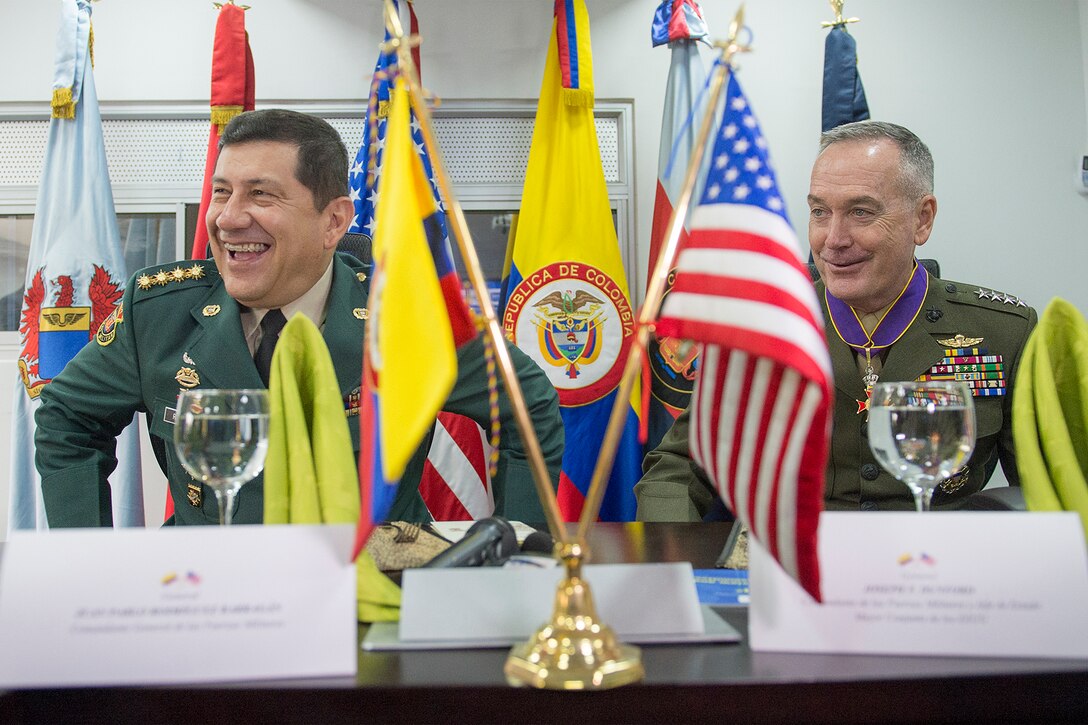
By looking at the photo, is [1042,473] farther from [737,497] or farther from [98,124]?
[98,124]

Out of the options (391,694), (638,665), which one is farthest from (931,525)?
(391,694)

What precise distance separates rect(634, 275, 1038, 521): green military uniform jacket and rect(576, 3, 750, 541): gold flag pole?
90 centimetres

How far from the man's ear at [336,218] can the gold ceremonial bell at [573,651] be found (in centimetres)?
148

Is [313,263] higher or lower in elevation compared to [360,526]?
higher

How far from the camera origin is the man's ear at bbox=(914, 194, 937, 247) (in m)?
2.14

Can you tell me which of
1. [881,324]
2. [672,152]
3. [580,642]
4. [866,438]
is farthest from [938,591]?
[672,152]

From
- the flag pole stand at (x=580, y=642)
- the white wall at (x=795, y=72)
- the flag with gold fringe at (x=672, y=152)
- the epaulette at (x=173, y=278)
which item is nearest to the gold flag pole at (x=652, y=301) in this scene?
the flag pole stand at (x=580, y=642)

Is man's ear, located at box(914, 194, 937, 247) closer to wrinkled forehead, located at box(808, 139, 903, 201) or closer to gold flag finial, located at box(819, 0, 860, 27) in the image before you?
wrinkled forehead, located at box(808, 139, 903, 201)

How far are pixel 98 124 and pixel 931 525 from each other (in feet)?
11.4

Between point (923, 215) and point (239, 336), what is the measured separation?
1.61 m

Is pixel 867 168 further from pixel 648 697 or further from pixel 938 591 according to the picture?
pixel 648 697

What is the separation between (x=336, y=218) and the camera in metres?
2.08

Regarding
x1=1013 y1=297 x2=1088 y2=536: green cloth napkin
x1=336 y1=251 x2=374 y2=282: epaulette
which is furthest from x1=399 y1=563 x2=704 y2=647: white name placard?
x1=336 y1=251 x2=374 y2=282: epaulette

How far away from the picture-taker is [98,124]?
342cm
